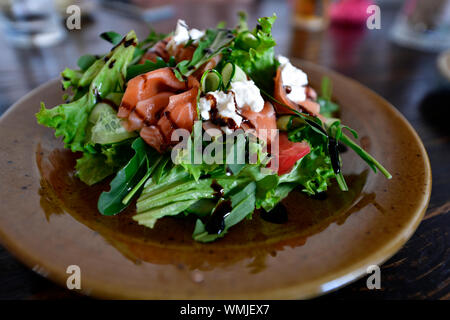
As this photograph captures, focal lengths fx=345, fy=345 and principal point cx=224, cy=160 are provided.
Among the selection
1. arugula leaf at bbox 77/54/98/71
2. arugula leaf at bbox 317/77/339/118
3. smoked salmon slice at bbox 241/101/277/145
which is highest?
arugula leaf at bbox 77/54/98/71

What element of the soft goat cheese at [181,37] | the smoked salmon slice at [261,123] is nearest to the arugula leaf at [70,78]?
the soft goat cheese at [181,37]

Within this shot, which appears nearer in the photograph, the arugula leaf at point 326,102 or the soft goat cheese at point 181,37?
the soft goat cheese at point 181,37

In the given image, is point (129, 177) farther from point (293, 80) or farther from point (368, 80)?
point (368, 80)

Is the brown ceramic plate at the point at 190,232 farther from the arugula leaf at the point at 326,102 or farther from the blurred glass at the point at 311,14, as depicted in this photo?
the blurred glass at the point at 311,14

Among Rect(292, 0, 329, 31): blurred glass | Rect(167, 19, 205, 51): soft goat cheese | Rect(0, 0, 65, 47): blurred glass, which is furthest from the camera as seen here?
Rect(292, 0, 329, 31): blurred glass

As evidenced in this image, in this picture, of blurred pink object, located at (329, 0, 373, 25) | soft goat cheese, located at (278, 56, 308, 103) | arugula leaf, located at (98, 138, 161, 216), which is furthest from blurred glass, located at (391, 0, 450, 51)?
arugula leaf, located at (98, 138, 161, 216)

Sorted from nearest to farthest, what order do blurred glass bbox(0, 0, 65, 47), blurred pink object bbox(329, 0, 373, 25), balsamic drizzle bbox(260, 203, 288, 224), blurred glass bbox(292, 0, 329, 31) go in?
balsamic drizzle bbox(260, 203, 288, 224) → blurred glass bbox(0, 0, 65, 47) → blurred glass bbox(292, 0, 329, 31) → blurred pink object bbox(329, 0, 373, 25)

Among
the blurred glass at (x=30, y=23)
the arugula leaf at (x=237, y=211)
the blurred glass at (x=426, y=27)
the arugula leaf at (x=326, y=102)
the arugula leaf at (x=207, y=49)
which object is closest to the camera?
the arugula leaf at (x=237, y=211)

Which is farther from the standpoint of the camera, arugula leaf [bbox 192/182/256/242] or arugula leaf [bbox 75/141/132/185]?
arugula leaf [bbox 75/141/132/185]

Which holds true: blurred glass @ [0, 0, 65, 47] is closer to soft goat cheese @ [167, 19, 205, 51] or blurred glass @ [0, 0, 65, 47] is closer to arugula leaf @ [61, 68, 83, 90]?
arugula leaf @ [61, 68, 83, 90]
